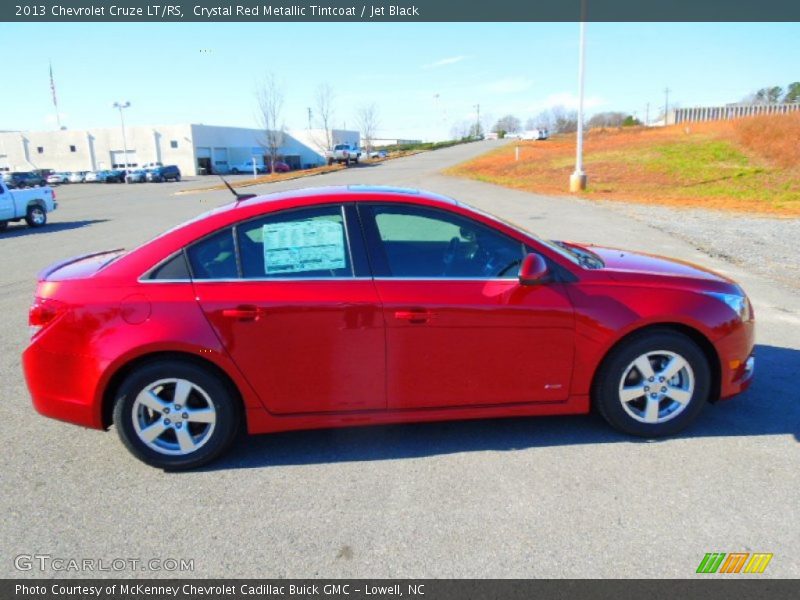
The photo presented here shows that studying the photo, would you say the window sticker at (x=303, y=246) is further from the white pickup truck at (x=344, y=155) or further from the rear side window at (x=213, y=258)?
the white pickup truck at (x=344, y=155)

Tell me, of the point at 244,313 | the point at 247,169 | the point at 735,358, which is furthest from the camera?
the point at 247,169

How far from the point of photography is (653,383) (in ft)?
12.1

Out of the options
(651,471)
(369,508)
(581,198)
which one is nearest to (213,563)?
(369,508)

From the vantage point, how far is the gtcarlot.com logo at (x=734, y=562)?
2.59m

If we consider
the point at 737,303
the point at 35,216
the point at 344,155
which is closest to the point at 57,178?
the point at 344,155

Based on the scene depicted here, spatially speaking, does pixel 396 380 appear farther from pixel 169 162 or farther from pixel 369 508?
pixel 169 162

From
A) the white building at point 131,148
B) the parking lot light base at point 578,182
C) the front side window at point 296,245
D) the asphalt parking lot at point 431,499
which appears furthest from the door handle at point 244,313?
the white building at point 131,148

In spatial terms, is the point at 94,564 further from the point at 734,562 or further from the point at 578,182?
the point at 578,182

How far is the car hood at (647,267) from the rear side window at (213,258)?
2.39 metres

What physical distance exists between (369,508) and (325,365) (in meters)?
0.86

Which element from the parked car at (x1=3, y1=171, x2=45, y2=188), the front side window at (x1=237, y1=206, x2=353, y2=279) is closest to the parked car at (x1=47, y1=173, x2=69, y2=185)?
the parked car at (x1=3, y1=171, x2=45, y2=188)

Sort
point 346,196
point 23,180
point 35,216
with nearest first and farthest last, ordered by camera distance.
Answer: point 346,196
point 35,216
point 23,180

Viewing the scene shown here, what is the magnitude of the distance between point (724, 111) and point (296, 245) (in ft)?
238

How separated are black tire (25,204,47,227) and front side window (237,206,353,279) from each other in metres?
17.6
